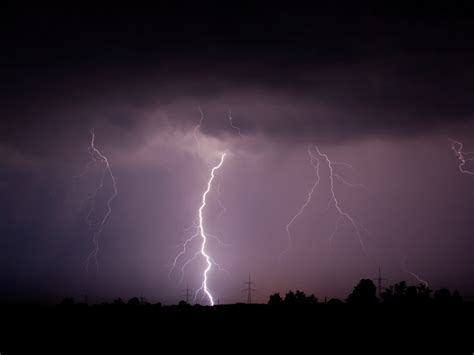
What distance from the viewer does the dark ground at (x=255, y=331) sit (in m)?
16.3

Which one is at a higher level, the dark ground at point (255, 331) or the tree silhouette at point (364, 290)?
the tree silhouette at point (364, 290)

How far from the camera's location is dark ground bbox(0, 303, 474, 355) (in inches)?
640

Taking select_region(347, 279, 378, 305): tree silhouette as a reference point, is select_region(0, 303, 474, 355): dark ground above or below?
below

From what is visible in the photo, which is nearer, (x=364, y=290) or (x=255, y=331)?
(x=255, y=331)

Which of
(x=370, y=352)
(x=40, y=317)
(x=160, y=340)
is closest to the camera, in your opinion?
(x=370, y=352)

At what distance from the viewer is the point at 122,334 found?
1784 centimetres

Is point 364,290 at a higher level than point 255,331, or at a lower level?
higher

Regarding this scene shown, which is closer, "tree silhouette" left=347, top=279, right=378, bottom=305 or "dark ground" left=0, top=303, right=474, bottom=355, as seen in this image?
"dark ground" left=0, top=303, right=474, bottom=355

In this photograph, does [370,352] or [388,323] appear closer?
[370,352]

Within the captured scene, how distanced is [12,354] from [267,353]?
7.55 meters

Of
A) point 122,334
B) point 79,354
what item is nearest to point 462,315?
point 122,334

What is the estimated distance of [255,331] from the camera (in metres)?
17.7

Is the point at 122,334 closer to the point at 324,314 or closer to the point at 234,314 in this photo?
the point at 234,314

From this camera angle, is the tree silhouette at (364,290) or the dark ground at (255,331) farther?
the tree silhouette at (364,290)
